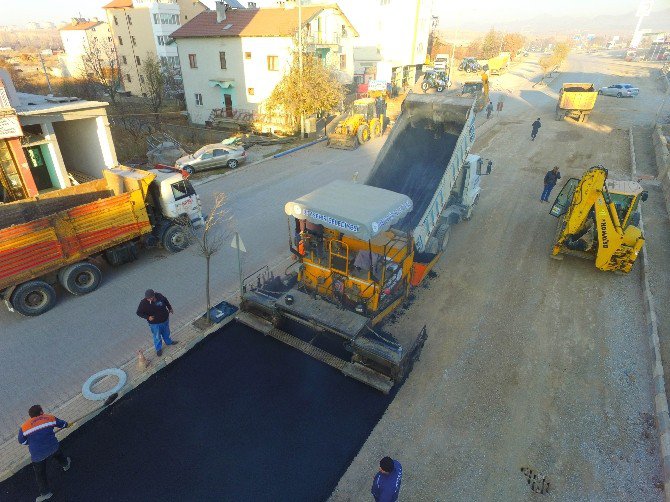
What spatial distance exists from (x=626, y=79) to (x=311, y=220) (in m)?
58.8

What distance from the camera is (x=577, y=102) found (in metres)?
27.7

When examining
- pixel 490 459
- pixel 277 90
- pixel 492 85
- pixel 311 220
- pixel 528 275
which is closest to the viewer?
pixel 490 459

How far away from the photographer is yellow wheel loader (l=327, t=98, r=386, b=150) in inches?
973

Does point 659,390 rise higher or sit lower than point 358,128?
lower

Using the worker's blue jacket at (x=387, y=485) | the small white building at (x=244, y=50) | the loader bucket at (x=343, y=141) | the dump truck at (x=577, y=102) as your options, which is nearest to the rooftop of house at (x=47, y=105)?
the loader bucket at (x=343, y=141)

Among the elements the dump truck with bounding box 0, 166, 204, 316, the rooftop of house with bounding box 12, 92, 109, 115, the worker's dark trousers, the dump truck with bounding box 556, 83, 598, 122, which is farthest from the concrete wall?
the dump truck with bounding box 556, 83, 598, 122

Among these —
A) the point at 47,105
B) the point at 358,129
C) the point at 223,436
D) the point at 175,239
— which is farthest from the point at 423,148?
the point at 47,105

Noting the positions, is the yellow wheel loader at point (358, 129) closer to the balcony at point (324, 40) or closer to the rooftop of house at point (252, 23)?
the balcony at point (324, 40)

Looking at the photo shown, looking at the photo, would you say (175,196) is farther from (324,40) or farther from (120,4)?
(120,4)

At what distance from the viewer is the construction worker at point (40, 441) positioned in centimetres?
552

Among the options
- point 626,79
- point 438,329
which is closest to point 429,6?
point 626,79

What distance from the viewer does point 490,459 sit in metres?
6.36

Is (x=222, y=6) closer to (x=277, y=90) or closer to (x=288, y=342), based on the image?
(x=277, y=90)

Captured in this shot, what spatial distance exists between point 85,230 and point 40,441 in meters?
6.08
